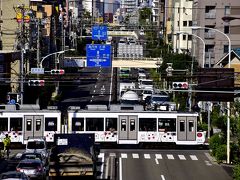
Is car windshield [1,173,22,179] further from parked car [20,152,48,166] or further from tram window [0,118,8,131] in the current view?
tram window [0,118,8,131]

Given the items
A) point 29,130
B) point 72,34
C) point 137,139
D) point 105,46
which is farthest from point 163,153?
point 72,34

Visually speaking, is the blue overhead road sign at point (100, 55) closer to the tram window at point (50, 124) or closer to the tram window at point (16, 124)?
the tram window at point (50, 124)

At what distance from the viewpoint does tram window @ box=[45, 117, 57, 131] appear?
4184 cm

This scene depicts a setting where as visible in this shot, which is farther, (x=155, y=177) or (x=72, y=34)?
(x=72, y=34)

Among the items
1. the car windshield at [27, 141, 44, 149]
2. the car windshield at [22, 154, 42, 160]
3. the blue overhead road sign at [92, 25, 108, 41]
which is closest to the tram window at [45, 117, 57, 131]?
the car windshield at [27, 141, 44, 149]

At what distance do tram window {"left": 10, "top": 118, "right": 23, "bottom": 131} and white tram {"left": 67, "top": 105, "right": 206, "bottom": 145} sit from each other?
3.04 m

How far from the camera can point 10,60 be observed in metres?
63.9

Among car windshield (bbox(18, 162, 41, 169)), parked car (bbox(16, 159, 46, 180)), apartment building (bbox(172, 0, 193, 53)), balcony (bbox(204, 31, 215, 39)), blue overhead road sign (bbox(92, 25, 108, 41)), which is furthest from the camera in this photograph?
apartment building (bbox(172, 0, 193, 53))

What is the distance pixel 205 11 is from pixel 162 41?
4058 centimetres

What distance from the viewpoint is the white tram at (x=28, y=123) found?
41562 millimetres

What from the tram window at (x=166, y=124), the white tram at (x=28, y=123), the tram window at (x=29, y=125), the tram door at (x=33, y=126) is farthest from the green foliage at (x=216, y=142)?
the tram window at (x=29, y=125)

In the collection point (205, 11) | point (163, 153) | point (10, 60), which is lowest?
point (163, 153)

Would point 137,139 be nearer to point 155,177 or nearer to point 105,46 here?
point 155,177

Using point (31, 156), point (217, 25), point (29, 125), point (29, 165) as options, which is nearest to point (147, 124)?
point (29, 125)
